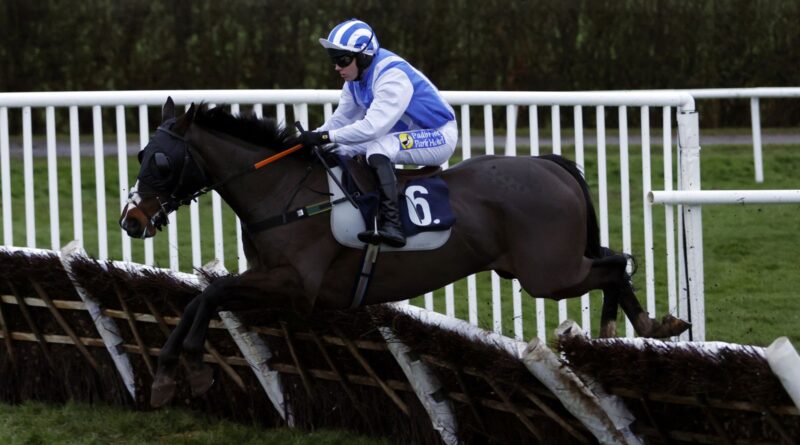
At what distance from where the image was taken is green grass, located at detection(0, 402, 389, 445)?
4941mm

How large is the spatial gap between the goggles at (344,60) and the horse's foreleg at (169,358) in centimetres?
98

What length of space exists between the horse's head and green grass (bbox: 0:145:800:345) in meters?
1.75

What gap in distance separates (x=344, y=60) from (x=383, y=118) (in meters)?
0.25

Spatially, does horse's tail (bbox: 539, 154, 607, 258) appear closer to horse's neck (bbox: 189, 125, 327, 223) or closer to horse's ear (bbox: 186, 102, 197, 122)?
horse's neck (bbox: 189, 125, 327, 223)

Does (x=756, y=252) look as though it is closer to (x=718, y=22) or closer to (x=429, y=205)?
(x=429, y=205)

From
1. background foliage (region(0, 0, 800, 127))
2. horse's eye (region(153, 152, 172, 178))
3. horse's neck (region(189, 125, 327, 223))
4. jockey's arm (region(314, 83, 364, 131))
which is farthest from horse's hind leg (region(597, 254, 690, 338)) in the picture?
background foliage (region(0, 0, 800, 127))

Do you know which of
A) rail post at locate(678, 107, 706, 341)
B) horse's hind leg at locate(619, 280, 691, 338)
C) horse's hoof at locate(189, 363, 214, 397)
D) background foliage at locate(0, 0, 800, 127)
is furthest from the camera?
background foliage at locate(0, 0, 800, 127)

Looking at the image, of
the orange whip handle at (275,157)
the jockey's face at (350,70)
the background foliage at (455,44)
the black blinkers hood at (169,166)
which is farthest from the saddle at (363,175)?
the background foliage at (455,44)

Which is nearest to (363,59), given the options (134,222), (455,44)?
(134,222)

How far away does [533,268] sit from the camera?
5.00 m

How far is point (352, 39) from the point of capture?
4.77 meters

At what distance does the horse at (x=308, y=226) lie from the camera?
4.66 metres

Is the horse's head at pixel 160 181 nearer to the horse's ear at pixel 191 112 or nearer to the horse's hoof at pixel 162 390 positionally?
the horse's ear at pixel 191 112

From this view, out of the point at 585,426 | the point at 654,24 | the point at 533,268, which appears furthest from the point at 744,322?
the point at 654,24
